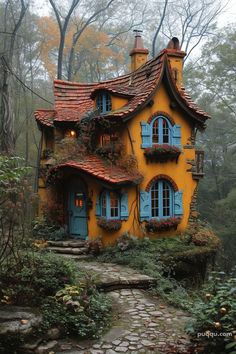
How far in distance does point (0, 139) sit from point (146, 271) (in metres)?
8.32

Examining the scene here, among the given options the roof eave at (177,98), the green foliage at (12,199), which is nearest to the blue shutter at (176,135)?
the roof eave at (177,98)

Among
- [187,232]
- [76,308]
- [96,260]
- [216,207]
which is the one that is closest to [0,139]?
[96,260]

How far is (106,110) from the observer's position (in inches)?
507

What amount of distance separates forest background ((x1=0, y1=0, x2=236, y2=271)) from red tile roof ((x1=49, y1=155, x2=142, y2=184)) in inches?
385

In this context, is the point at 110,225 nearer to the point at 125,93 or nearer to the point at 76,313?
the point at 125,93

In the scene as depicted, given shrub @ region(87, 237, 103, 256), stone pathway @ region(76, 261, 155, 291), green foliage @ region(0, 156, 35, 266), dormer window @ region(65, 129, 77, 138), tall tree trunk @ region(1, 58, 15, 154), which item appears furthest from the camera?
tall tree trunk @ region(1, 58, 15, 154)

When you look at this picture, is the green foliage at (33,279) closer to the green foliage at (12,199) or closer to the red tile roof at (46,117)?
the green foliage at (12,199)

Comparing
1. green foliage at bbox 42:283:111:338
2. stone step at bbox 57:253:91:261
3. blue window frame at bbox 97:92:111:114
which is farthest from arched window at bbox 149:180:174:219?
green foliage at bbox 42:283:111:338

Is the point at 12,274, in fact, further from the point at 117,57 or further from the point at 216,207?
the point at 117,57

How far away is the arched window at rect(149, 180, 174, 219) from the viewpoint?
12.6 meters

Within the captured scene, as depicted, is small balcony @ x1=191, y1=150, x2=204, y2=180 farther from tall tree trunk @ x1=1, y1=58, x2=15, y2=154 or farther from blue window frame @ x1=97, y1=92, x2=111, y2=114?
tall tree trunk @ x1=1, y1=58, x2=15, y2=154

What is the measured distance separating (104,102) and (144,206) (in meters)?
3.97

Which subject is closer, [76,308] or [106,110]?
[76,308]

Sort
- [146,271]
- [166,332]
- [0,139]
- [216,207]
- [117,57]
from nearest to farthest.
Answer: [166,332] < [146,271] < [0,139] < [216,207] < [117,57]
